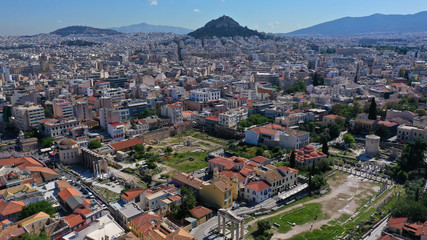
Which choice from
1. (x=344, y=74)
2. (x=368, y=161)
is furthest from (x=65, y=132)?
(x=344, y=74)

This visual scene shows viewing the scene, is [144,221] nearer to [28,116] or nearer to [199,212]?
[199,212]

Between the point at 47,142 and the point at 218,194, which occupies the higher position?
the point at 47,142

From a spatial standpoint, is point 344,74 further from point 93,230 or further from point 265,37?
point 265,37

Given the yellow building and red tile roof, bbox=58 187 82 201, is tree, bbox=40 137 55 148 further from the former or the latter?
the yellow building

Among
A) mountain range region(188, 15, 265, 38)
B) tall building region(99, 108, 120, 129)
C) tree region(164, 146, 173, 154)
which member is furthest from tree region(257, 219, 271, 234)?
mountain range region(188, 15, 265, 38)

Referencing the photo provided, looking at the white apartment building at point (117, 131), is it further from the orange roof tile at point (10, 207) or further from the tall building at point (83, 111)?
the orange roof tile at point (10, 207)

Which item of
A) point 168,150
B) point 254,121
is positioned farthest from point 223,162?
point 254,121
